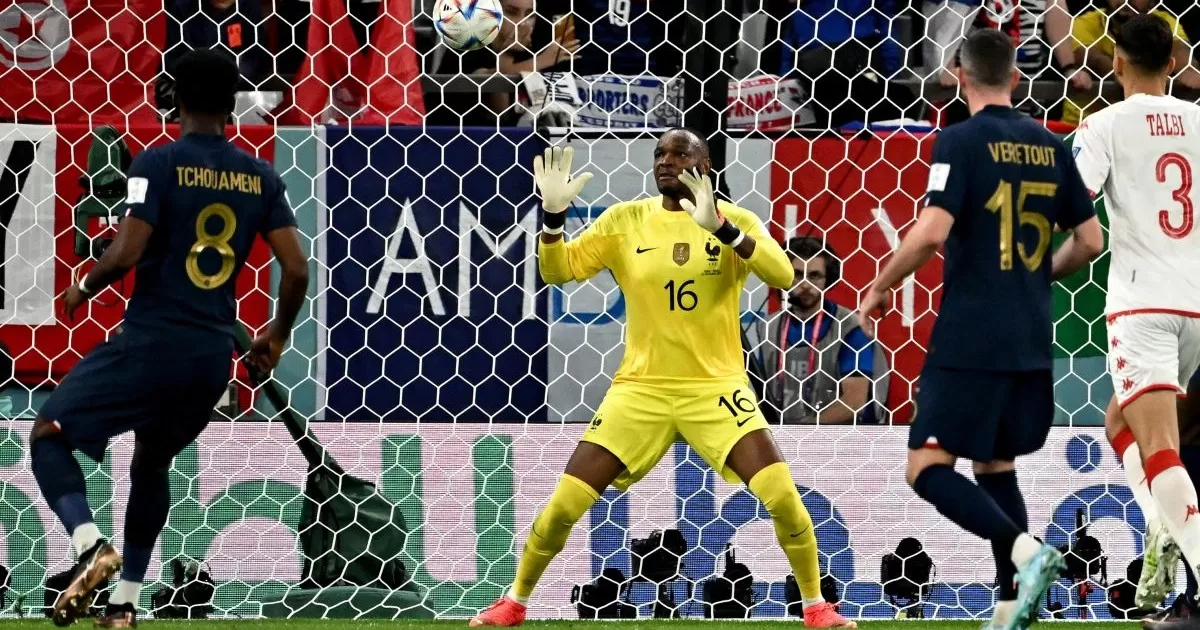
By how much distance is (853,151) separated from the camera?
23.9 ft

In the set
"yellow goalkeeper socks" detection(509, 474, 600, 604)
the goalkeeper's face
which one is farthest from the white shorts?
"yellow goalkeeper socks" detection(509, 474, 600, 604)

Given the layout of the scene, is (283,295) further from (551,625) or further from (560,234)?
(551,625)

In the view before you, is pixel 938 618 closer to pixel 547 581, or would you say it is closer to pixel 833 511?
pixel 833 511

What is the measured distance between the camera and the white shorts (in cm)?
534

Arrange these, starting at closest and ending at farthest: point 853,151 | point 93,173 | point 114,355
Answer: point 114,355 → point 93,173 → point 853,151

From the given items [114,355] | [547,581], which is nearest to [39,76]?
[114,355]

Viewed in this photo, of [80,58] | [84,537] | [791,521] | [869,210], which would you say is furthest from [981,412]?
[80,58]

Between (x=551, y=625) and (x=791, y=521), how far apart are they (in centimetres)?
99

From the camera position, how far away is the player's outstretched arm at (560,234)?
600cm

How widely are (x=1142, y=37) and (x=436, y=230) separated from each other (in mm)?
3014

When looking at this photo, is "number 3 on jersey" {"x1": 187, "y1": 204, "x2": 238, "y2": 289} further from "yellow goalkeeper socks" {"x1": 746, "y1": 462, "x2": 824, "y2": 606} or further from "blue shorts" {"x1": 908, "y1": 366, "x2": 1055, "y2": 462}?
"blue shorts" {"x1": 908, "y1": 366, "x2": 1055, "y2": 462}

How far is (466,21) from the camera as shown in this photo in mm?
7051

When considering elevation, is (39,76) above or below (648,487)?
above

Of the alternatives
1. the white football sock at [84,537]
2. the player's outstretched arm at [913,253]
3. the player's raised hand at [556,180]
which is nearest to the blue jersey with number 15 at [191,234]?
the white football sock at [84,537]
